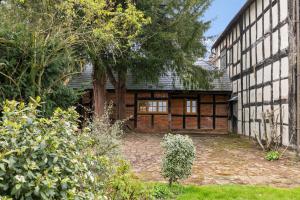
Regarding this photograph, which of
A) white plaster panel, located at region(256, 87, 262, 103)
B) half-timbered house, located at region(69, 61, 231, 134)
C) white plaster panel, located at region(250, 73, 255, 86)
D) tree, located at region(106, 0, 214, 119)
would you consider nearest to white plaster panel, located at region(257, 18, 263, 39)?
white plaster panel, located at region(250, 73, 255, 86)

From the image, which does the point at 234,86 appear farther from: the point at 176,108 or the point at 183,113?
the point at 176,108

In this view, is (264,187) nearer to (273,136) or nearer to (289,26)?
(273,136)

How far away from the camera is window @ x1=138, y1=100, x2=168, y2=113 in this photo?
20.7 metres

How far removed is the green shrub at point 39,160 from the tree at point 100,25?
677 cm

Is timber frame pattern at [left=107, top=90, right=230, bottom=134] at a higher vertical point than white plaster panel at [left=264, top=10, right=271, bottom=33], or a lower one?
lower

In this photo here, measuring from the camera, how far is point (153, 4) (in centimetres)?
1497

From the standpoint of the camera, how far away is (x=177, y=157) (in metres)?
6.59

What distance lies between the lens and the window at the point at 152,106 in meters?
20.7

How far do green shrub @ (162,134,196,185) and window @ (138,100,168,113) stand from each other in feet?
45.9

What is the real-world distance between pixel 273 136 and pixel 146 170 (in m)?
5.39

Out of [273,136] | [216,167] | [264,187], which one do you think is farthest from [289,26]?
[264,187]

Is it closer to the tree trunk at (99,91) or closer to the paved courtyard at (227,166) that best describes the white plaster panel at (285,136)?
the paved courtyard at (227,166)

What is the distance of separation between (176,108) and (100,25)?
36.6ft

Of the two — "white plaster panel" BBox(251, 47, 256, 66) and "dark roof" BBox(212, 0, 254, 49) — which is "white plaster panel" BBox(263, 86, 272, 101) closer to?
"white plaster panel" BBox(251, 47, 256, 66)
